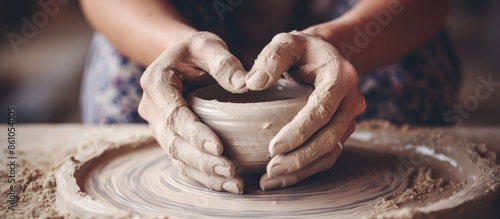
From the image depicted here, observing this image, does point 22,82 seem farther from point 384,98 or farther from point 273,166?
point 273,166

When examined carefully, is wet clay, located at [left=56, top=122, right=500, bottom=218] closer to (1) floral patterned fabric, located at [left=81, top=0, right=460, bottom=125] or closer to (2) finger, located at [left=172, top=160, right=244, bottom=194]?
(2) finger, located at [left=172, top=160, right=244, bottom=194]

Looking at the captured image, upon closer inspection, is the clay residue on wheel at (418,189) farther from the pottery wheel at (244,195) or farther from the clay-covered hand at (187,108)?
the clay-covered hand at (187,108)

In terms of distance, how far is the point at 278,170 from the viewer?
1.13 m

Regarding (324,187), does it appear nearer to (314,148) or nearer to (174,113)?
(314,148)

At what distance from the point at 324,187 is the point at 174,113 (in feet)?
1.19

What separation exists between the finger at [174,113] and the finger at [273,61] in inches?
5.2

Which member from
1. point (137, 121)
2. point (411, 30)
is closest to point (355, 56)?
point (411, 30)

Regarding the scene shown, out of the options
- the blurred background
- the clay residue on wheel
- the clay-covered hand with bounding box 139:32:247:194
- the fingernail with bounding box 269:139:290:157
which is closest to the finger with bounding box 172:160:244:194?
the clay-covered hand with bounding box 139:32:247:194

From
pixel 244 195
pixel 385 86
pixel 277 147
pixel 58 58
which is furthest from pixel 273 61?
pixel 58 58

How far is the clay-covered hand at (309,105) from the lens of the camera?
3.65ft

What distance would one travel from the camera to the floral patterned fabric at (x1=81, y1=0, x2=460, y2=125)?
2.08 m

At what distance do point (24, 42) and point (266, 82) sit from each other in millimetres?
4406

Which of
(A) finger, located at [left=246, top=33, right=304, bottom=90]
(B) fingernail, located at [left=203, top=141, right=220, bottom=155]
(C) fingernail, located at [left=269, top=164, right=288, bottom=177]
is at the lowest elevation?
(C) fingernail, located at [left=269, top=164, right=288, bottom=177]

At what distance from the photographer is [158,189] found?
1.26 metres
